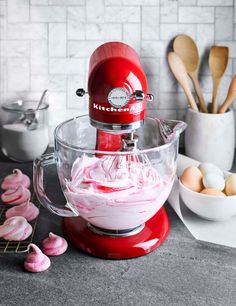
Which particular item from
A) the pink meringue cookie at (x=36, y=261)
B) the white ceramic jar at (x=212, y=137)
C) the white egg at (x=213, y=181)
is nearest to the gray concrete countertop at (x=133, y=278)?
the pink meringue cookie at (x=36, y=261)

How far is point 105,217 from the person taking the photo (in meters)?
1.09

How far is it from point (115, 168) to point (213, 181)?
0.77ft

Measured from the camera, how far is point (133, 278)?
1048 millimetres

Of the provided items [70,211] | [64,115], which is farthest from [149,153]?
[64,115]

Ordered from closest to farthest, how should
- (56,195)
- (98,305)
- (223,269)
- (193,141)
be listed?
(98,305) → (223,269) → (56,195) → (193,141)

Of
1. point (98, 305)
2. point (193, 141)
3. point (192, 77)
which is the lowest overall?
point (98, 305)

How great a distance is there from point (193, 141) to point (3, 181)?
1.55 feet

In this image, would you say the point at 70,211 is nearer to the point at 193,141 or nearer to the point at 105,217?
the point at 105,217

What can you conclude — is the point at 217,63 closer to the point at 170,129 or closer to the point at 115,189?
the point at 170,129

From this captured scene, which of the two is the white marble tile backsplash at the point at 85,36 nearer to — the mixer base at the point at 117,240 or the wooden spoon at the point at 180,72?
the wooden spoon at the point at 180,72

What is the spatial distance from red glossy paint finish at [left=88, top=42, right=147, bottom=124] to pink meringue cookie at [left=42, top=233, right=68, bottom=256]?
236 mm

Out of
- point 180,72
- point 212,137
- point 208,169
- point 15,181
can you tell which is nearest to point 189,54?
point 180,72

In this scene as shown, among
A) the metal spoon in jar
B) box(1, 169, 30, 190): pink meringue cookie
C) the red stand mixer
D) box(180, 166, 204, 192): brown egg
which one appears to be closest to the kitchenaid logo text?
the red stand mixer

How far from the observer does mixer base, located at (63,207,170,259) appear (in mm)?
1111
